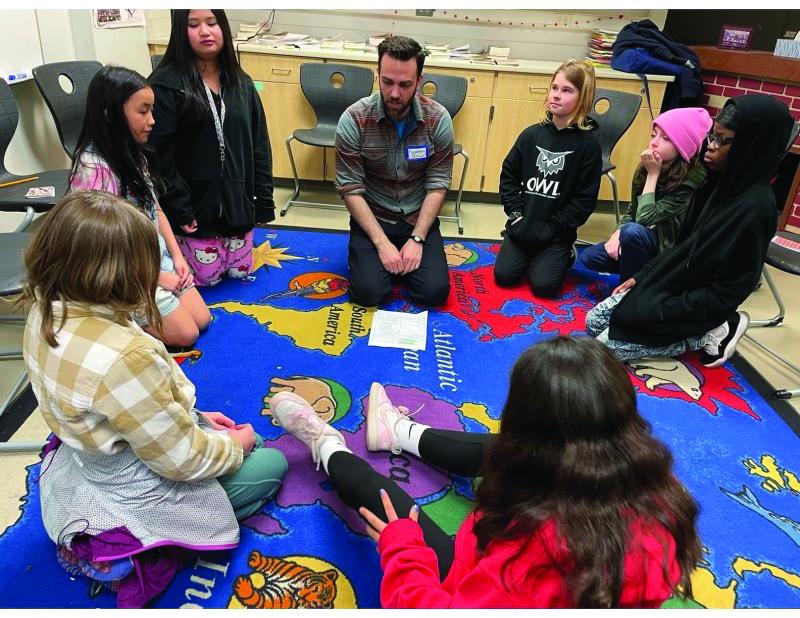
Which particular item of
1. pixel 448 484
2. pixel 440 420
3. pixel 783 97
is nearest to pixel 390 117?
pixel 440 420

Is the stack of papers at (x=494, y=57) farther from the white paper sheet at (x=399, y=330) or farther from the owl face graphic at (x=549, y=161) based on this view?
the white paper sheet at (x=399, y=330)

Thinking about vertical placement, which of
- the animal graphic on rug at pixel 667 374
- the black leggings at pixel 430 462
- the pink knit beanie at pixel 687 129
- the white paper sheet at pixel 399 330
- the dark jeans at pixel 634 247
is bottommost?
the animal graphic on rug at pixel 667 374

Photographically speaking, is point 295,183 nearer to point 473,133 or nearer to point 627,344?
point 473,133

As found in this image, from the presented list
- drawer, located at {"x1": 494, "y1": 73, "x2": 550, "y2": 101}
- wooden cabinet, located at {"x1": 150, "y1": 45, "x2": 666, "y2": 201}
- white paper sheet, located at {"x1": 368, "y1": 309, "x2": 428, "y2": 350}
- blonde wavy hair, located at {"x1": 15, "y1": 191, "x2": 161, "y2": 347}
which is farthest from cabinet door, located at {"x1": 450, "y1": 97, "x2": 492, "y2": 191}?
blonde wavy hair, located at {"x1": 15, "y1": 191, "x2": 161, "y2": 347}

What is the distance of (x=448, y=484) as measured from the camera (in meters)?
1.63

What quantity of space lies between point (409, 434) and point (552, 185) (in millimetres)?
1606

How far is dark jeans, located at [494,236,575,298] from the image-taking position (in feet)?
9.05

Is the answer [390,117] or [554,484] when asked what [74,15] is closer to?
[390,117]

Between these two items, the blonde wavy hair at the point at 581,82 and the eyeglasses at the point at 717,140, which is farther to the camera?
the blonde wavy hair at the point at 581,82

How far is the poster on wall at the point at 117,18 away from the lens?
3.19 meters

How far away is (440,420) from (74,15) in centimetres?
295

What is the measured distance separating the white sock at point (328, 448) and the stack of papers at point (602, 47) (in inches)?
136

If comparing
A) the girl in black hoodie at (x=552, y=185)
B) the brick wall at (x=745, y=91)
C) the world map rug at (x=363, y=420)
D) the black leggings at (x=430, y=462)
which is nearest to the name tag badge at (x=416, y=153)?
the girl in black hoodie at (x=552, y=185)

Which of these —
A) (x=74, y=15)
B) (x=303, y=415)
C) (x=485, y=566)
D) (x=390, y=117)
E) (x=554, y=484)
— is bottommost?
(x=303, y=415)
